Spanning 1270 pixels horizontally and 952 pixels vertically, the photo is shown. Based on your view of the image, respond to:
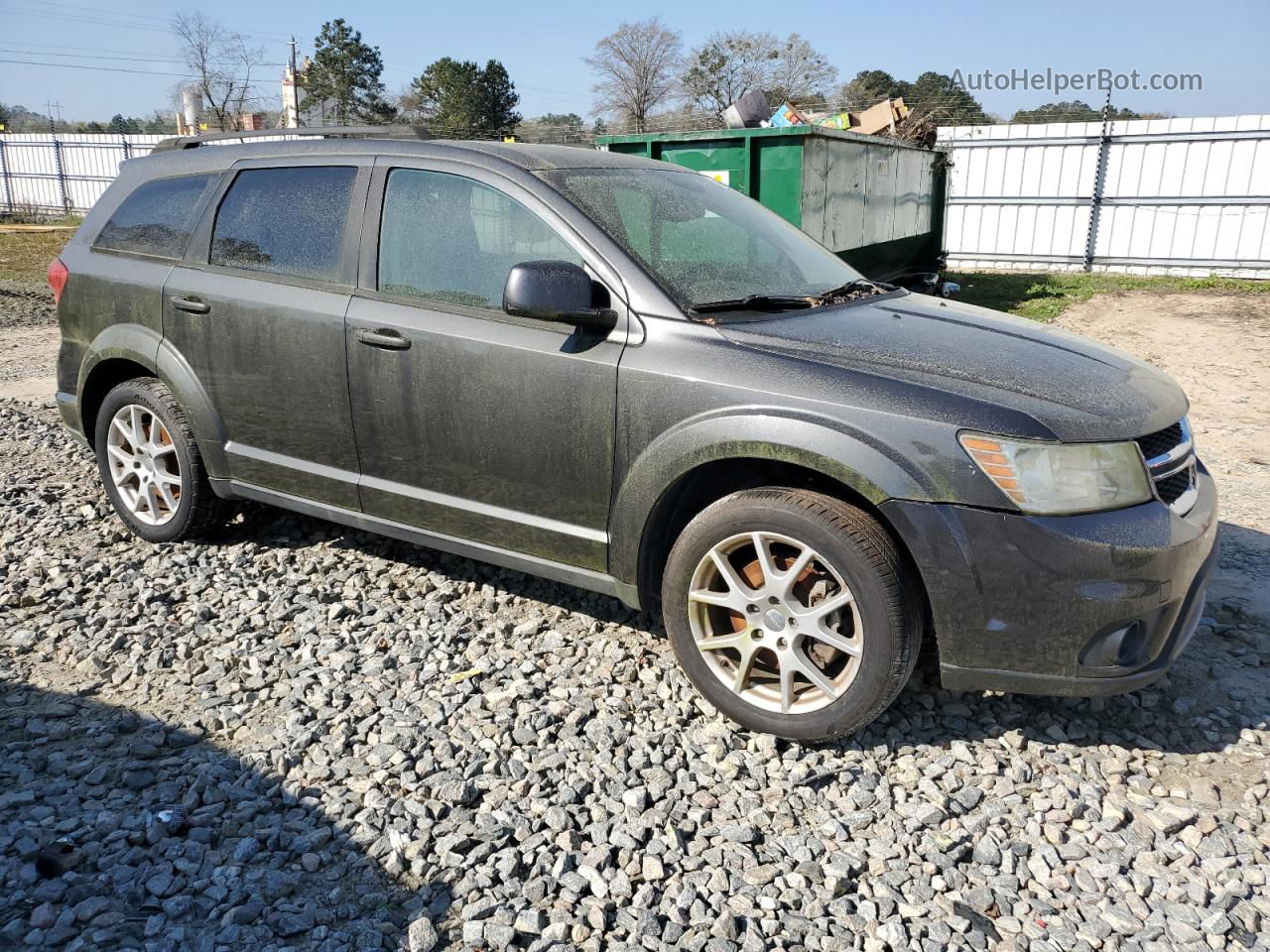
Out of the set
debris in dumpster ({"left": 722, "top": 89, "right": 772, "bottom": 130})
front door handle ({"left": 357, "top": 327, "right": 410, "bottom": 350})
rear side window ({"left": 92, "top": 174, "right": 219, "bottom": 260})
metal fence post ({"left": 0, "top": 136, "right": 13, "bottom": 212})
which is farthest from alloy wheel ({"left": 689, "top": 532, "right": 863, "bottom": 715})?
metal fence post ({"left": 0, "top": 136, "right": 13, "bottom": 212})

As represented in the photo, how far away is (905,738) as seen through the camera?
3.23 metres

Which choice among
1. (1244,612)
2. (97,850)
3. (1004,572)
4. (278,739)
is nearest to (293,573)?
(278,739)

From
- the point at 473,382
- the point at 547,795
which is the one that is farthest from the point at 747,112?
the point at 547,795

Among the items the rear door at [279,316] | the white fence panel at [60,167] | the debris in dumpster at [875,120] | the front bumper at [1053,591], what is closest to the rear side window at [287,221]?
the rear door at [279,316]

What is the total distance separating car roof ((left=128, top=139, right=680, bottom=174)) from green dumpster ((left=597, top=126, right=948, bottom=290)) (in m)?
3.85

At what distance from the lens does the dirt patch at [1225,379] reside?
4.70 m

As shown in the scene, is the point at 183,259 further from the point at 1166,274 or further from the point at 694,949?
the point at 1166,274

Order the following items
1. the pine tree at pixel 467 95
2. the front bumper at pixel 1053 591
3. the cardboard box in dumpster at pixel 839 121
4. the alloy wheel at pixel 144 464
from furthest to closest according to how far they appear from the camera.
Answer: the pine tree at pixel 467 95 < the cardboard box in dumpster at pixel 839 121 < the alloy wheel at pixel 144 464 < the front bumper at pixel 1053 591

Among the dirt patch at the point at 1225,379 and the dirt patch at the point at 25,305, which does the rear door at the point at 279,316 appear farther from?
the dirt patch at the point at 25,305

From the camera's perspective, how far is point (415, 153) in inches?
151

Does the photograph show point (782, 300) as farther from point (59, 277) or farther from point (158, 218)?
point (59, 277)

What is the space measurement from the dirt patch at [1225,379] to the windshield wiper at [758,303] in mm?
2379

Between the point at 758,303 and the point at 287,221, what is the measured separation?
6.94 ft

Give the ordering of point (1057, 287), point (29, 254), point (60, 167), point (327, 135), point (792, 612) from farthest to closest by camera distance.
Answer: point (60, 167)
point (29, 254)
point (1057, 287)
point (327, 135)
point (792, 612)
